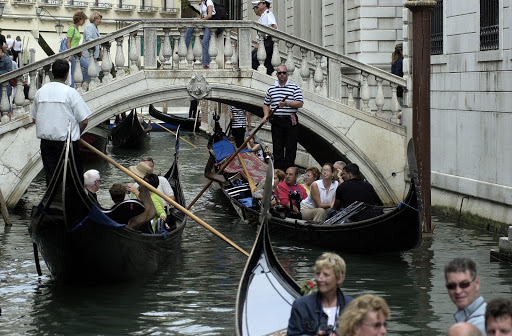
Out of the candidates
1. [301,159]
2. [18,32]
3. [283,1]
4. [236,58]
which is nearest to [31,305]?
[236,58]

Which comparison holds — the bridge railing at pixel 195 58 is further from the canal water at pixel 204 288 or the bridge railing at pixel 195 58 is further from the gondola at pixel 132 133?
the gondola at pixel 132 133

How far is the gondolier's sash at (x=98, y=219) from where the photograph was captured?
632 centimetres

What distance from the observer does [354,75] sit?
12.5 metres

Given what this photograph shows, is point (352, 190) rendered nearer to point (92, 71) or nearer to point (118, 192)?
point (118, 192)

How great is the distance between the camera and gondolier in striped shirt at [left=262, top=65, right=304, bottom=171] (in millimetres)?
9352

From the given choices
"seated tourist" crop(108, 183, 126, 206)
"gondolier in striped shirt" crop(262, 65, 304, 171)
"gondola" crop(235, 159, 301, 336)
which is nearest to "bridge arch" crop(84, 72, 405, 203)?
"gondolier in striped shirt" crop(262, 65, 304, 171)

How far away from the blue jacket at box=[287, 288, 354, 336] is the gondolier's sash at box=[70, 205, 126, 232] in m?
2.37

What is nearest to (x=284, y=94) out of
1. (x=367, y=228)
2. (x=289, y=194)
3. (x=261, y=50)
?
(x=261, y=50)

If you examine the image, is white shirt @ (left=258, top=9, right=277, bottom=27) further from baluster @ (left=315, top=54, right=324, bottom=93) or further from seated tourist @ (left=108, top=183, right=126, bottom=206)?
seated tourist @ (left=108, top=183, right=126, bottom=206)

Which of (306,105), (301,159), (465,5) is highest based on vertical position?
(465,5)

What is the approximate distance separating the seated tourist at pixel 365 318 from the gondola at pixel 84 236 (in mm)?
3079

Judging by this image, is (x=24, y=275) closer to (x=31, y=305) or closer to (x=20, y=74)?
(x=31, y=305)

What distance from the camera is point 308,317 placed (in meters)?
4.17

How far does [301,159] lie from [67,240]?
7.76 metres
